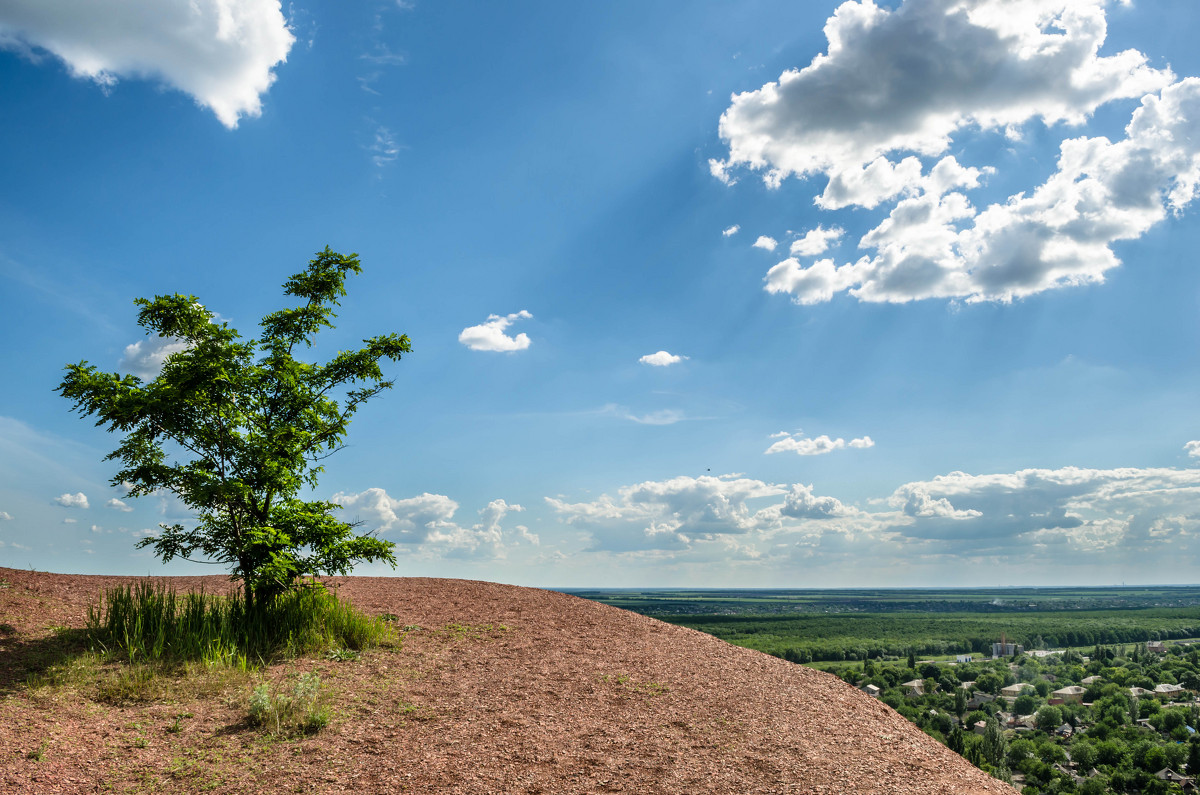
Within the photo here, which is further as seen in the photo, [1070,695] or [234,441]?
[1070,695]

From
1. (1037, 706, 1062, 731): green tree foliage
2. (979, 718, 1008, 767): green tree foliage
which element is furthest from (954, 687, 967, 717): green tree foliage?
(979, 718, 1008, 767): green tree foliage

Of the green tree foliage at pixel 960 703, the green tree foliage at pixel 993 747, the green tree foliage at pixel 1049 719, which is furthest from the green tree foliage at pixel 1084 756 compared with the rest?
the green tree foliage at pixel 993 747

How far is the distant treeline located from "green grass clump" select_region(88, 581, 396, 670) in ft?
184

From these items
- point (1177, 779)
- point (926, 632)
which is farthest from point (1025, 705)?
point (926, 632)

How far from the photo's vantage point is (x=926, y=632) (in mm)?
96312

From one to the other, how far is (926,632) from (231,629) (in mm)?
108456

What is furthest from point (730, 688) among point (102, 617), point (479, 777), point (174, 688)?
point (102, 617)

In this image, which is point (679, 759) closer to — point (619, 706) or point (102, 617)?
point (619, 706)

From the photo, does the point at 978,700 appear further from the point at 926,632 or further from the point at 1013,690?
the point at 926,632

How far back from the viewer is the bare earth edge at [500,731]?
5871mm

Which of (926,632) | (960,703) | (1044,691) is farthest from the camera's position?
(926,632)

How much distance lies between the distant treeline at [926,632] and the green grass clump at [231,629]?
56022 millimetres

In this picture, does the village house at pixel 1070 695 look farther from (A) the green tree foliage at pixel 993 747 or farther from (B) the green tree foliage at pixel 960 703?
(A) the green tree foliage at pixel 993 747

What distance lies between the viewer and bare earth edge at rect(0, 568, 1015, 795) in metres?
5.87
